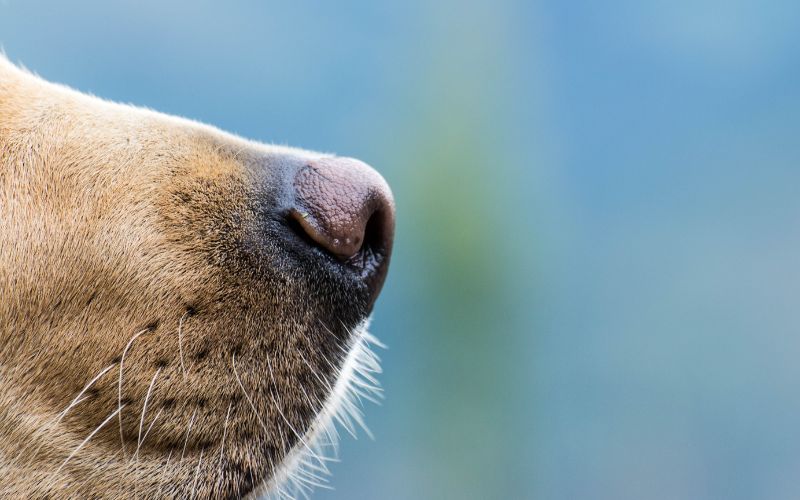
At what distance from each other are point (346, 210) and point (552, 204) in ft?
Result: 20.0

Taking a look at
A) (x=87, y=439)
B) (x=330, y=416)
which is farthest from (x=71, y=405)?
(x=330, y=416)

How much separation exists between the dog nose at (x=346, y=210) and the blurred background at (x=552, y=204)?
4.87 m

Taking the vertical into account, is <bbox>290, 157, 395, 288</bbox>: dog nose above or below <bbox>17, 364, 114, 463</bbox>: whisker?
above

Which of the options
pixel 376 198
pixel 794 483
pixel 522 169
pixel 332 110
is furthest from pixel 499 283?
pixel 376 198

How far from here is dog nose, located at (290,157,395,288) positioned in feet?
7.30

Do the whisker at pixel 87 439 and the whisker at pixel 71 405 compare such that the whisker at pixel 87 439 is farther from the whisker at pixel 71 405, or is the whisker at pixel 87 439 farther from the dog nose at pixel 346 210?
the dog nose at pixel 346 210

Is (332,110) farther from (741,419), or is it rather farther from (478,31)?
(741,419)

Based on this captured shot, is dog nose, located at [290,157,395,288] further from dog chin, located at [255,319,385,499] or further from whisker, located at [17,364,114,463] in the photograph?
whisker, located at [17,364,114,463]

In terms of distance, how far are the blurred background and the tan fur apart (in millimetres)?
4833


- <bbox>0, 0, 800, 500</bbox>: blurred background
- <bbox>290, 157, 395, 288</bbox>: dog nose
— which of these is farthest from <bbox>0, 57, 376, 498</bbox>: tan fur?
<bbox>0, 0, 800, 500</bbox>: blurred background

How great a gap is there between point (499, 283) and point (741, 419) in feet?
8.32

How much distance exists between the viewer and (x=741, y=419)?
723 cm

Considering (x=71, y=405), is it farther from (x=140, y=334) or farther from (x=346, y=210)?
(x=346, y=210)

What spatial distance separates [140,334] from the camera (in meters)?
2.14
